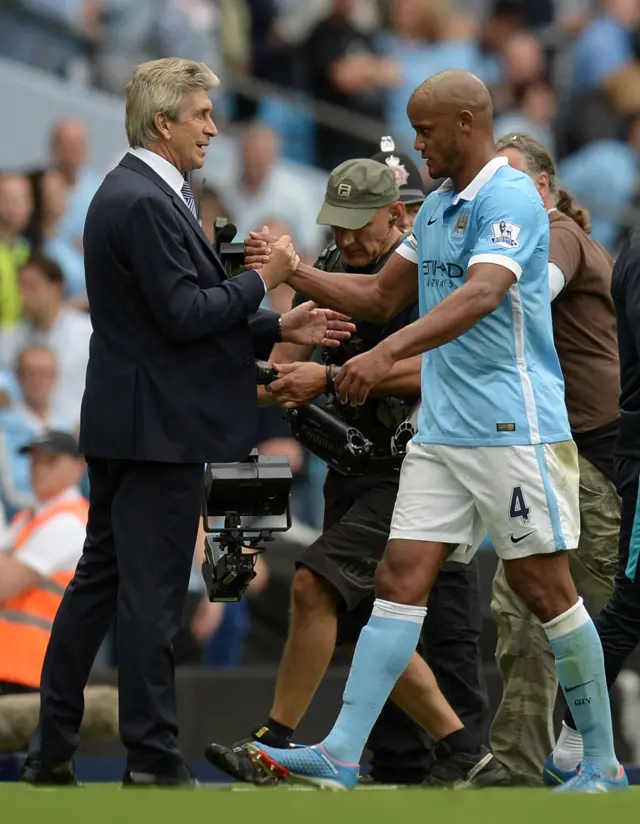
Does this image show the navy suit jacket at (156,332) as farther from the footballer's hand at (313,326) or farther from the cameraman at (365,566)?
the cameraman at (365,566)

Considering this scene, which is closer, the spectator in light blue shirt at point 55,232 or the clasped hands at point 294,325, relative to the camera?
the clasped hands at point 294,325

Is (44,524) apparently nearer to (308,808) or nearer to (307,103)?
(308,808)

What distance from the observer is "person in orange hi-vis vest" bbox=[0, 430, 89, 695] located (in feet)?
21.6

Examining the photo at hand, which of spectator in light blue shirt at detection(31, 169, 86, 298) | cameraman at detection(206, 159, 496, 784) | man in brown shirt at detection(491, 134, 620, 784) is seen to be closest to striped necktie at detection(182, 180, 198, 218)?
cameraman at detection(206, 159, 496, 784)

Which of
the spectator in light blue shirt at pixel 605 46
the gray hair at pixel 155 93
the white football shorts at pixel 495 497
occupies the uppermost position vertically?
the spectator in light blue shirt at pixel 605 46

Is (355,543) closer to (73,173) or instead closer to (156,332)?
(156,332)

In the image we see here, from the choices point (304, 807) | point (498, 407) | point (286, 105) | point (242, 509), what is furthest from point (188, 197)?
point (286, 105)

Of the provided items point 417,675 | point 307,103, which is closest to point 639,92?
point 307,103

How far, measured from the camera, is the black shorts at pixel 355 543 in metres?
5.82

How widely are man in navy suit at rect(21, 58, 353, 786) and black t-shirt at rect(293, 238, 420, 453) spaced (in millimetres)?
721

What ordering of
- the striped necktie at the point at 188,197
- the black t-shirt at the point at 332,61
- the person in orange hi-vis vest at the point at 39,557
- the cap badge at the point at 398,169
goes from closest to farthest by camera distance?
the striped necktie at the point at 188,197 → the cap badge at the point at 398,169 → the person in orange hi-vis vest at the point at 39,557 → the black t-shirt at the point at 332,61

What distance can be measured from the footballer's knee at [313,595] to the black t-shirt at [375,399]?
19.3 inches

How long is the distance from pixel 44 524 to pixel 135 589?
2588 millimetres

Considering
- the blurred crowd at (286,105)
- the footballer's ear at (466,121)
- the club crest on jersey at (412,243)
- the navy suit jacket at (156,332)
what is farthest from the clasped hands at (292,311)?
the blurred crowd at (286,105)
